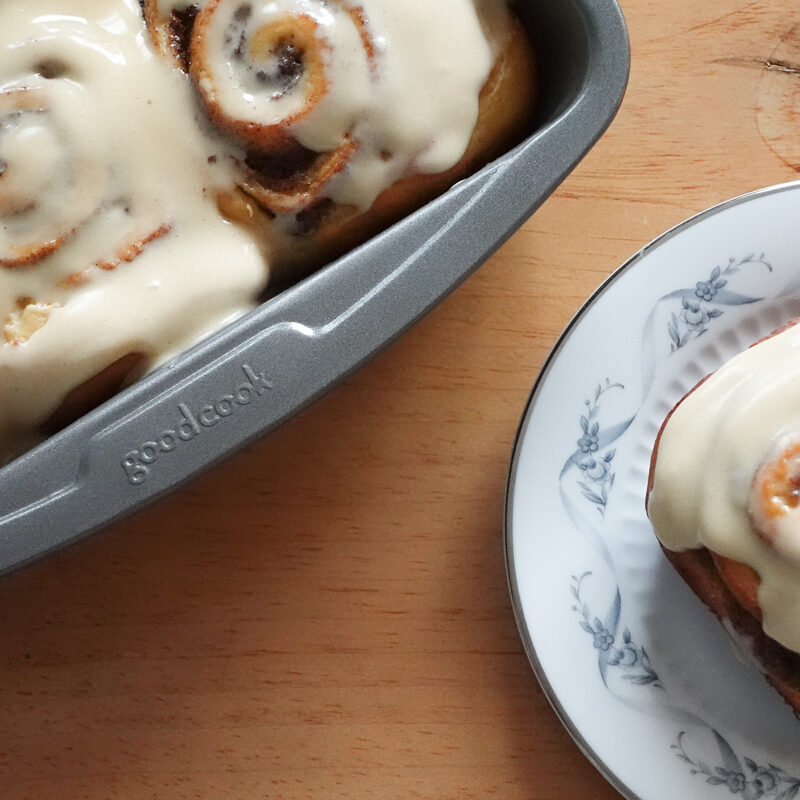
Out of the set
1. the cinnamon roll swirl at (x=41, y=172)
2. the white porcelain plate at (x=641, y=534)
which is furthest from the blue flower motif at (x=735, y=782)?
the cinnamon roll swirl at (x=41, y=172)

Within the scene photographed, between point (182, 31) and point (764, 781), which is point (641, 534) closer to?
point (764, 781)

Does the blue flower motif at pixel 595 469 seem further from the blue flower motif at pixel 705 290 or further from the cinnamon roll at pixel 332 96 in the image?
the cinnamon roll at pixel 332 96

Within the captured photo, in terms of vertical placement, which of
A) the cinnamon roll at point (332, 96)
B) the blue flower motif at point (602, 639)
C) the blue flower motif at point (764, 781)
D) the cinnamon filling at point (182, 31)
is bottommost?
the blue flower motif at point (764, 781)

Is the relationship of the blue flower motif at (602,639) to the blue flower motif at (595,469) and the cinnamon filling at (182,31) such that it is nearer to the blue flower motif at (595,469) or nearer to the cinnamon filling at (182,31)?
the blue flower motif at (595,469)

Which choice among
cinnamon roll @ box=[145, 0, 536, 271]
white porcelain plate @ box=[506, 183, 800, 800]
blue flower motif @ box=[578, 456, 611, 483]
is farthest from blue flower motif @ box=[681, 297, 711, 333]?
cinnamon roll @ box=[145, 0, 536, 271]

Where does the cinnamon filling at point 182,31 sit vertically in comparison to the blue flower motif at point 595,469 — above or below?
above

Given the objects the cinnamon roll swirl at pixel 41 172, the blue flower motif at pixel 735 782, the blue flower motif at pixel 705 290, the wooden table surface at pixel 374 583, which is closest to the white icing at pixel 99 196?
the cinnamon roll swirl at pixel 41 172

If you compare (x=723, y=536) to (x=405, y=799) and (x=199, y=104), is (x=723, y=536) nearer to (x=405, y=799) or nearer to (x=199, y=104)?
(x=405, y=799)

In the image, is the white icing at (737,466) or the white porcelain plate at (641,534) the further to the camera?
the white porcelain plate at (641,534)
